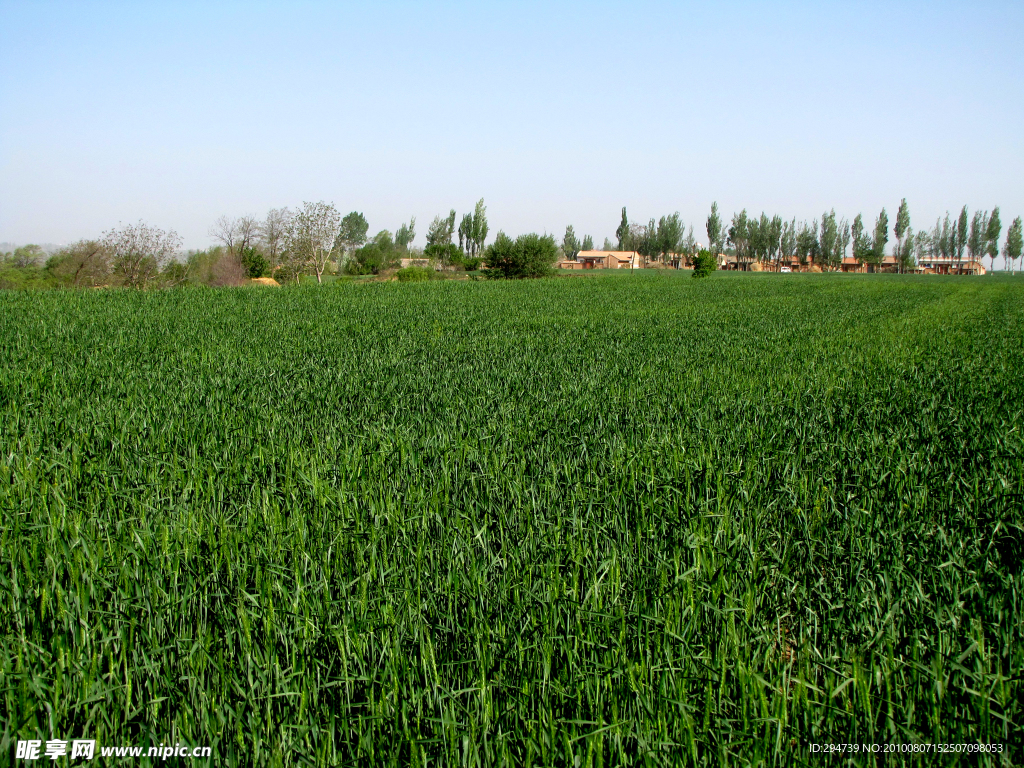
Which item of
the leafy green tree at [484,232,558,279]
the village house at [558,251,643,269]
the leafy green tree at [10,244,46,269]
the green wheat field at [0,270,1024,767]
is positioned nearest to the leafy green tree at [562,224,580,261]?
the village house at [558,251,643,269]

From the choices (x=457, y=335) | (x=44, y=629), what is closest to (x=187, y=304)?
(x=457, y=335)

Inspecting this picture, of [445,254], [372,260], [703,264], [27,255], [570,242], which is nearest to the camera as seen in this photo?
[27,255]

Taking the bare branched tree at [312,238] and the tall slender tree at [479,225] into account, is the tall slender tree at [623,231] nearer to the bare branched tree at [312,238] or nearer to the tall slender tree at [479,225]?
the tall slender tree at [479,225]

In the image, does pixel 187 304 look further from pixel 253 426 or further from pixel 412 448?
pixel 412 448

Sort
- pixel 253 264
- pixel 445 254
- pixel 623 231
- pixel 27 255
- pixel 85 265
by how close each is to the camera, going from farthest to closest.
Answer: pixel 623 231, pixel 445 254, pixel 253 264, pixel 27 255, pixel 85 265

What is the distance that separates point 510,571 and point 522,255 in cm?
6041

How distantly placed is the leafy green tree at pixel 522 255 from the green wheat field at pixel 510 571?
180ft

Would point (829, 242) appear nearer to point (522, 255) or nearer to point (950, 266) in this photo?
point (950, 266)

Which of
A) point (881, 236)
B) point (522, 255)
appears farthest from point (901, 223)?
point (522, 255)

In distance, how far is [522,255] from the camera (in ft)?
204

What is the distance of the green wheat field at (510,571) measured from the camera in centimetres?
221

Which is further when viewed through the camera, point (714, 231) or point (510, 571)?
point (714, 231)

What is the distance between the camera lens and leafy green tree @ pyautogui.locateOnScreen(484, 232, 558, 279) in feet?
203

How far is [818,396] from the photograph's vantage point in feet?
26.0
